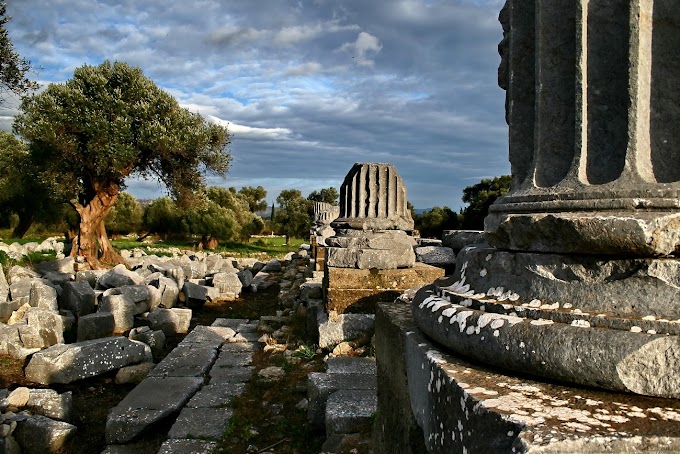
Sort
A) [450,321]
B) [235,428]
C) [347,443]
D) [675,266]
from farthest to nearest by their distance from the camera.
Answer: [235,428]
[347,443]
[450,321]
[675,266]

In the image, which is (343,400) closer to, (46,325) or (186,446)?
(186,446)

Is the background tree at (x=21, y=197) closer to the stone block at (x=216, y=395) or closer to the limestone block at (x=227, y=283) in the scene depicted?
the limestone block at (x=227, y=283)

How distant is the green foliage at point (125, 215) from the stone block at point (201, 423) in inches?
1472

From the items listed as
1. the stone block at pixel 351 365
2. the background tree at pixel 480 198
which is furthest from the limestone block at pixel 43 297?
the background tree at pixel 480 198

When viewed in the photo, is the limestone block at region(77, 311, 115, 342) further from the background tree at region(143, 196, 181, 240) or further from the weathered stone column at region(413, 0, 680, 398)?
the background tree at region(143, 196, 181, 240)

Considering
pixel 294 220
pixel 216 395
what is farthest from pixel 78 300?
pixel 294 220

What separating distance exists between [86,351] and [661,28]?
658 cm

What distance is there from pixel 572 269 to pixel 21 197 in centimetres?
3109

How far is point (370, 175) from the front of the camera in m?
7.49

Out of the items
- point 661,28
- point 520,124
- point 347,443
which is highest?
point 661,28

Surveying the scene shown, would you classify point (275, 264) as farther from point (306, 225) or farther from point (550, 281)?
point (306, 225)

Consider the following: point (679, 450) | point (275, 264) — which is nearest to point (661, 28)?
point (679, 450)

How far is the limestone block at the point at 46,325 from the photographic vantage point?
752 cm

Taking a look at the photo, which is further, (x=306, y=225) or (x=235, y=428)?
(x=306, y=225)
